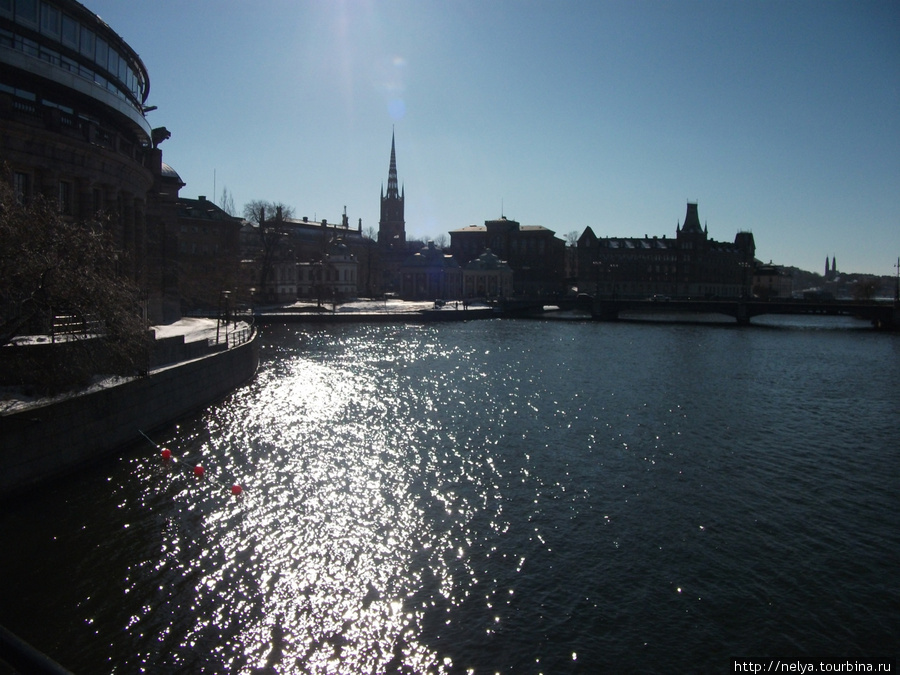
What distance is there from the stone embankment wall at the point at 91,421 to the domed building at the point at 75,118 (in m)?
5.20

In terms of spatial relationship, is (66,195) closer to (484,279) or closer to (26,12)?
(26,12)

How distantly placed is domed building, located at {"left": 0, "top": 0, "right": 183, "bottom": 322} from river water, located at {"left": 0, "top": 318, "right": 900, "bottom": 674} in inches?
456

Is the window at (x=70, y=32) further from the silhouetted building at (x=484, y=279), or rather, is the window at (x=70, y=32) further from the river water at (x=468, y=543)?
the silhouetted building at (x=484, y=279)

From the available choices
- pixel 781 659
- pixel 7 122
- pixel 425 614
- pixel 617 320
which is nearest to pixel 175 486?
pixel 425 614

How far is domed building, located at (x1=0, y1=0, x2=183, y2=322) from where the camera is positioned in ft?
108

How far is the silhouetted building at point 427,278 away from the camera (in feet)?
471

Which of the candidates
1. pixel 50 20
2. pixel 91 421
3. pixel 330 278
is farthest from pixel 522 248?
pixel 91 421

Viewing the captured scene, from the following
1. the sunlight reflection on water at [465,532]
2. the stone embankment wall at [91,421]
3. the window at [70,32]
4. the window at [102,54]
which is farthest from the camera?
the window at [102,54]

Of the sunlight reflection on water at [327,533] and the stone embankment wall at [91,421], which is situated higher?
the stone embankment wall at [91,421]

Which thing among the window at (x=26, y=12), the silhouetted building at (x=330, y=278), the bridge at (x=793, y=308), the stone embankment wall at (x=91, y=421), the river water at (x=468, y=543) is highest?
the window at (x=26, y=12)

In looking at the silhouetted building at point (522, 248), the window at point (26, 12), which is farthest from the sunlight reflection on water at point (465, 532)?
the silhouetted building at point (522, 248)

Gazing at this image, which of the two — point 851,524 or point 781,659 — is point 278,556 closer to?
point 781,659

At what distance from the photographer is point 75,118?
124 feet

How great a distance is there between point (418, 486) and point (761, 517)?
10387mm
